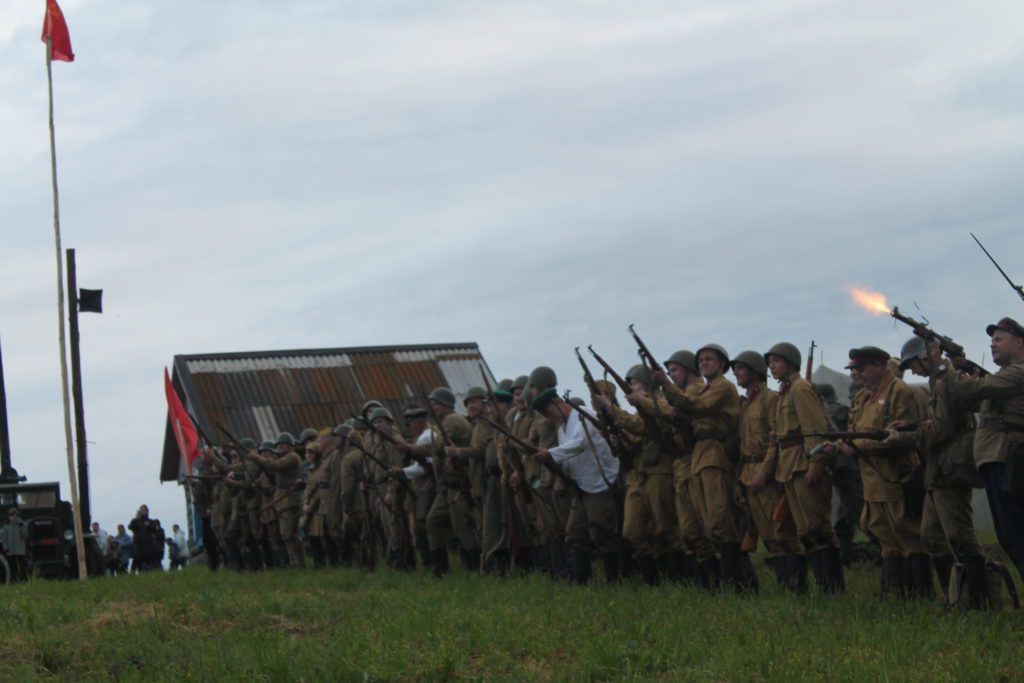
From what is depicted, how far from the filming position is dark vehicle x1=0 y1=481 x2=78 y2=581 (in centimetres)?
2339

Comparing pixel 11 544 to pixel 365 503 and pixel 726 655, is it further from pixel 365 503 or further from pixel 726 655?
pixel 726 655

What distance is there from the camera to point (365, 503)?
20.0 meters

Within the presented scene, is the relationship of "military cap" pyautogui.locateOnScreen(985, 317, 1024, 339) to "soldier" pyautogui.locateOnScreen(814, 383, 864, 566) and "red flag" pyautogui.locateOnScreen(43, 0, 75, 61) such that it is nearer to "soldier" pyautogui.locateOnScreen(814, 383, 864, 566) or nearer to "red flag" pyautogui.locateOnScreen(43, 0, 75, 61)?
"soldier" pyautogui.locateOnScreen(814, 383, 864, 566)

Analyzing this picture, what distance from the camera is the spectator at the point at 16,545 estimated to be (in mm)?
22828

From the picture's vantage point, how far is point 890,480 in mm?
11039

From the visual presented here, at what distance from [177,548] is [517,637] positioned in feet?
90.8

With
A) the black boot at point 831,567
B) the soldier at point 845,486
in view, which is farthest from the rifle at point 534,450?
the black boot at point 831,567

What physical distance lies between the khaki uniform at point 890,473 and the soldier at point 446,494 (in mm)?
6345

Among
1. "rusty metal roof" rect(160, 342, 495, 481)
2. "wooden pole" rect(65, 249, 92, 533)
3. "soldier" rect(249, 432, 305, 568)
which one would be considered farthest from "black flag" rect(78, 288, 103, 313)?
"rusty metal roof" rect(160, 342, 495, 481)

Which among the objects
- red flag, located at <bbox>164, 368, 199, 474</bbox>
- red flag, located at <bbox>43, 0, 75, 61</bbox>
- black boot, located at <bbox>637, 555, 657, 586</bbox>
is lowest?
black boot, located at <bbox>637, 555, 657, 586</bbox>

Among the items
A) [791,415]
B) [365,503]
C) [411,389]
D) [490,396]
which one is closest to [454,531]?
[490,396]

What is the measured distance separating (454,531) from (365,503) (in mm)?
3221

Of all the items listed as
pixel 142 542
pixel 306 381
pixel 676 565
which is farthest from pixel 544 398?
pixel 306 381

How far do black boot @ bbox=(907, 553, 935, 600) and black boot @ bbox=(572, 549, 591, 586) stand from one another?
3708 millimetres
